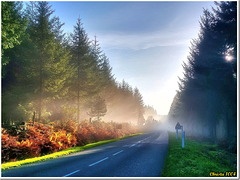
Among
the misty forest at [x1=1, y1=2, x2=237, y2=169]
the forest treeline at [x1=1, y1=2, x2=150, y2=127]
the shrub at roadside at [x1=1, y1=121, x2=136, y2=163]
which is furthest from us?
the forest treeline at [x1=1, y1=2, x2=150, y2=127]

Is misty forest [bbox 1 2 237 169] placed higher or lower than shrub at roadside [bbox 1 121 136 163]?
higher

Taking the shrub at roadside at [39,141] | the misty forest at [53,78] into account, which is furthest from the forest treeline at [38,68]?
the shrub at roadside at [39,141]

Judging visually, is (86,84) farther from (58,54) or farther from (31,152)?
(31,152)

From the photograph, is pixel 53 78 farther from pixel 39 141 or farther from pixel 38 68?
pixel 39 141

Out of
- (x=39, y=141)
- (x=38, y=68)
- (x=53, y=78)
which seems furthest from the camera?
(x=53, y=78)

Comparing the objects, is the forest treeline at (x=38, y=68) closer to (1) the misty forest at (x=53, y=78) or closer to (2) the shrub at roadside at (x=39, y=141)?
(1) the misty forest at (x=53, y=78)

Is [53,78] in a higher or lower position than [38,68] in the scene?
lower

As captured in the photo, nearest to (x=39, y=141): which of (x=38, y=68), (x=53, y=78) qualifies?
(x=53, y=78)

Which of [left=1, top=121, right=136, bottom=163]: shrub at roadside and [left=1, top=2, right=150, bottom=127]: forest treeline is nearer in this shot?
[left=1, top=121, right=136, bottom=163]: shrub at roadside

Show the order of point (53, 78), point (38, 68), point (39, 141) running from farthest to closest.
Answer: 1. point (53, 78)
2. point (38, 68)
3. point (39, 141)

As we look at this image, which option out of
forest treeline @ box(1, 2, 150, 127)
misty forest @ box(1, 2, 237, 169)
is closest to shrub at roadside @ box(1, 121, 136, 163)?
misty forest @ box(1, 2, 237, 169)

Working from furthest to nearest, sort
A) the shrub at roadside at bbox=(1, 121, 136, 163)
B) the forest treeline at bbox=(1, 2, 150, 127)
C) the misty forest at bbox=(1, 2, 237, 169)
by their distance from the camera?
the forest treeline at bbox=(1, 2, 150, 127) < the misty forest at bbox=(1, 2, 237, 169) < the shrub at roadside at bbox=(1, 121, 136, 163)

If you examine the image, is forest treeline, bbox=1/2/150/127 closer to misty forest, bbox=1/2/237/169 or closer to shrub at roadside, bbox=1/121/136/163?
misty forest, bbox=1/2/237/169

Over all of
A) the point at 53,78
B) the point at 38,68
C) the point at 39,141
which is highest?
the point at 38,68
